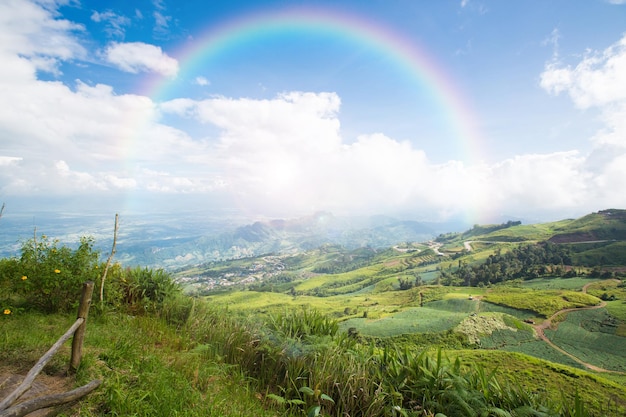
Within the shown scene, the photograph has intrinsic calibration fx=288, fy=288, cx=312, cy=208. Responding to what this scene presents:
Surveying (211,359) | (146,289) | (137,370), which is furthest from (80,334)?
(146,289)

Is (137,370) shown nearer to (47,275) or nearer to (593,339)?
(47,275)

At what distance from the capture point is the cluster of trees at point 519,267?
73.1 meters

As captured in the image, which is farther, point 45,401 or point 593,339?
point 593,339

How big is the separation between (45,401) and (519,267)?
96.2 meters

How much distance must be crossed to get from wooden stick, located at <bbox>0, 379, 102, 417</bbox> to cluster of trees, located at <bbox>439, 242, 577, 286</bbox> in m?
85.2

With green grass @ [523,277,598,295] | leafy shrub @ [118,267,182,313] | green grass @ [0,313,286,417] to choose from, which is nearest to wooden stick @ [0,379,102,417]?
green grass @ [0,313,286,417]

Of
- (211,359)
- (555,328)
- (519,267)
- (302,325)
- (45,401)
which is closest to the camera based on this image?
(45,401)

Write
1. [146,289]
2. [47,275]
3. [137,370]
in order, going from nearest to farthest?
[137,370]
[47,275]
[146,289]

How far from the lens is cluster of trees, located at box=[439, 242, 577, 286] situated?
240 feet

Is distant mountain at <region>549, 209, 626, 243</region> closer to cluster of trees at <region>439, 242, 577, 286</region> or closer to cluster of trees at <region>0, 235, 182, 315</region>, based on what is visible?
cluster of trees at <region>439, 242, 577, 286</region>

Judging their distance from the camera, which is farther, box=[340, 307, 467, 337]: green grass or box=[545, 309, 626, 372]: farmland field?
box=[340, 307, 467, 337]: green grass

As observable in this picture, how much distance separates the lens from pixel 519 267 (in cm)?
7794

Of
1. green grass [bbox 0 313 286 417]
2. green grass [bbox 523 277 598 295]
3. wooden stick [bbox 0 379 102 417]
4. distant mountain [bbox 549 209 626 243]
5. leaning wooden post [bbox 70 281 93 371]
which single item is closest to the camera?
wooden stick [bbox 0 379 102 417]

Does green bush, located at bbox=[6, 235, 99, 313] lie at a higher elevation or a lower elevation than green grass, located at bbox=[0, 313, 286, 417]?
higher
